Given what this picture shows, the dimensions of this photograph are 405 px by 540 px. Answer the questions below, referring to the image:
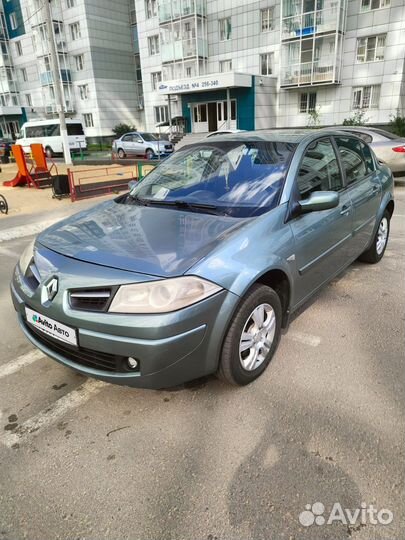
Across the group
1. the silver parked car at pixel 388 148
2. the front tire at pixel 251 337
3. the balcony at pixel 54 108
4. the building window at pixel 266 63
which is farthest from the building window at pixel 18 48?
the front tire at pixel 251 337

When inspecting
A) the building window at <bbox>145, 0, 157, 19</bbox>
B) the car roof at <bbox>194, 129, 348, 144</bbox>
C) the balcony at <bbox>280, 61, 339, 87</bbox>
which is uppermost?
the building window at <bbox>145, 0, 157, 19</bbox>

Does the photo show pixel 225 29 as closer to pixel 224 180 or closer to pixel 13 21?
pixel 13 21

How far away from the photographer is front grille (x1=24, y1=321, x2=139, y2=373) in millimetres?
2264

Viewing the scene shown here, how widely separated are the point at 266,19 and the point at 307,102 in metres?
6.15

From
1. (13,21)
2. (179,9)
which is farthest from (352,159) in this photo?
(13,21)

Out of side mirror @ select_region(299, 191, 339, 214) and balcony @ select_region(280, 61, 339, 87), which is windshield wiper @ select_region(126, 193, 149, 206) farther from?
balcony @ select_region(280, 61, 339, 87)

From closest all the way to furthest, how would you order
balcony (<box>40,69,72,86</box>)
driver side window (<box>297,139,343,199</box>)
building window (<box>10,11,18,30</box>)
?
driver side window (<box>297,139,343,199</box>)
balcony (<box>40,69,72,86</box>)
building window (<box>10,11,18,30</box>)

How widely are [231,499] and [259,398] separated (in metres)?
0.78

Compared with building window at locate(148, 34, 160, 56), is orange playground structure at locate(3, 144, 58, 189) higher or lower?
lower

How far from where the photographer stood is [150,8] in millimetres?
31406

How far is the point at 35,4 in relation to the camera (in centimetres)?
3850

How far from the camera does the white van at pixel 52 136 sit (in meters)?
26.6

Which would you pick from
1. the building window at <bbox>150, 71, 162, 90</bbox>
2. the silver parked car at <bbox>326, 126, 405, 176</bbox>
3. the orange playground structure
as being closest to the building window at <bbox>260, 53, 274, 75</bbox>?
the building window at <bbox>150, 71, 162, 90</bbox>

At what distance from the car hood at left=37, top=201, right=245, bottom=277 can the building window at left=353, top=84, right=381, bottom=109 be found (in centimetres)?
2504
